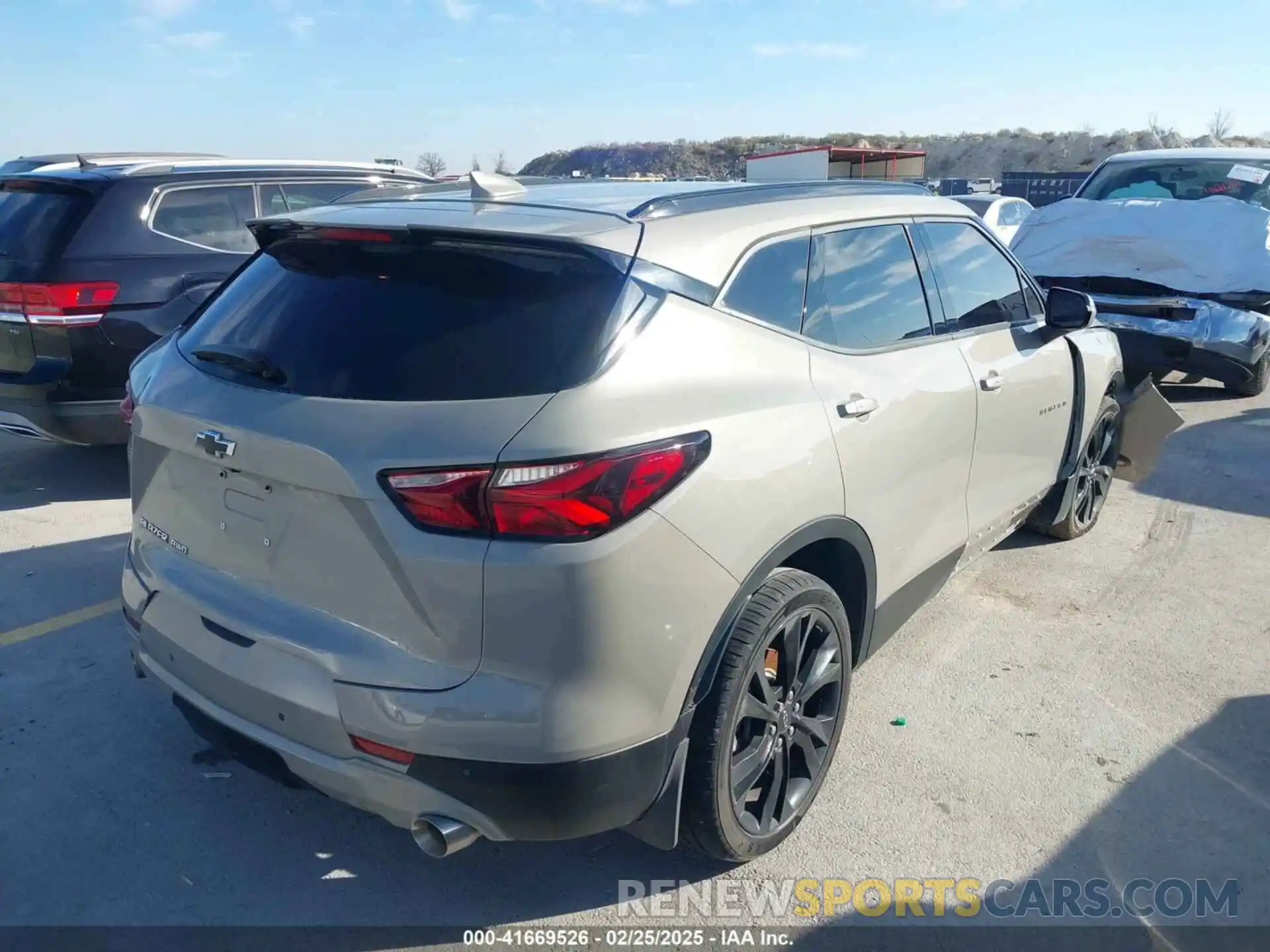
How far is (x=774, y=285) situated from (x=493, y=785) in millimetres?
1599

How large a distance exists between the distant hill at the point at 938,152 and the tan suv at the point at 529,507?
57704 millimetres

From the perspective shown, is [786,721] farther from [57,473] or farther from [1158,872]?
[57,473]

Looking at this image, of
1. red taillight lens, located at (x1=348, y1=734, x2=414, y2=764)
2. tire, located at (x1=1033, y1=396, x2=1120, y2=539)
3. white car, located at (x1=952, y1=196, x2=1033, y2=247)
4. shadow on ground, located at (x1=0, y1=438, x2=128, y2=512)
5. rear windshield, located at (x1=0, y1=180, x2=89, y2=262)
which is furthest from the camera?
white car, located at (x1=952, y1=196, x2=1033, y2=247)

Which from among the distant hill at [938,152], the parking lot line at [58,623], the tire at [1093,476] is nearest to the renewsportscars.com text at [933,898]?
the tire at [1093,476]

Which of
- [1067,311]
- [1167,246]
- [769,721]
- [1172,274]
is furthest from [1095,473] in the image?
[1167,246]

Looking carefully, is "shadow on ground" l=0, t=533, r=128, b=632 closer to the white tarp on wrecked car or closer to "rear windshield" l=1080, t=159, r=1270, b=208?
the white tarp on wrecked car

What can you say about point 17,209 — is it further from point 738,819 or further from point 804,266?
point 738,819

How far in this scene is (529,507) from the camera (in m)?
2.14

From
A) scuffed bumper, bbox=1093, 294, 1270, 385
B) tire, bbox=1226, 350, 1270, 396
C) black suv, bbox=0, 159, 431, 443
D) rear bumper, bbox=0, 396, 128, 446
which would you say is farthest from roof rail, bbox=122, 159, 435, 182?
tire, bbox=1226, 350, 1270, 396

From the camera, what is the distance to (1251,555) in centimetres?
525

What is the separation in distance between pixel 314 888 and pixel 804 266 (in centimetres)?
229

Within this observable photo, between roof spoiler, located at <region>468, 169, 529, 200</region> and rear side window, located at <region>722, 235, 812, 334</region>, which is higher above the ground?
roof spoiler, located at <region>468, 169, 529, 200</region>

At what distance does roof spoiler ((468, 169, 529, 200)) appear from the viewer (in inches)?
115

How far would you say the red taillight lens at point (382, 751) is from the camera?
2258mm
